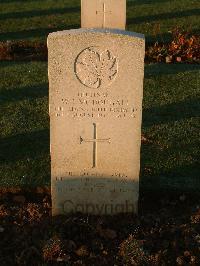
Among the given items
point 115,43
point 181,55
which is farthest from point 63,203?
point 181,55

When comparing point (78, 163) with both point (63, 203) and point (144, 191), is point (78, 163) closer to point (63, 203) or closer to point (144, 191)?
point (63, 203)

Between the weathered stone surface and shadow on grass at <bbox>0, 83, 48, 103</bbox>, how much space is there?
3.86 metres

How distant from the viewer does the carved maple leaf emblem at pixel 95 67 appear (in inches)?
185

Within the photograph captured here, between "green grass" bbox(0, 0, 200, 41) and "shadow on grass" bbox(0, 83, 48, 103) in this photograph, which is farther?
"green grass" bbox(0, 0, 200, 41)

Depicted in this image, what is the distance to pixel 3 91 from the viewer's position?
30.1ft

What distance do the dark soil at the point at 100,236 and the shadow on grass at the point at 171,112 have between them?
2.42m

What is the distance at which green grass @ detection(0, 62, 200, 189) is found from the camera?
6438mm

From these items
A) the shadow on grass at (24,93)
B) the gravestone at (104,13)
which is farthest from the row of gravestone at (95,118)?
the gravestone at (104,13)

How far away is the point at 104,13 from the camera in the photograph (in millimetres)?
10203

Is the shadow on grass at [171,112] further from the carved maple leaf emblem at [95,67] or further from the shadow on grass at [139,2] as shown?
the shadow on grass at [139,2]

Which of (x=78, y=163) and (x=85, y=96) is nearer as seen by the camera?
(x=85, y=96)

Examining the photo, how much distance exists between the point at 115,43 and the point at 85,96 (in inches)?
24.5

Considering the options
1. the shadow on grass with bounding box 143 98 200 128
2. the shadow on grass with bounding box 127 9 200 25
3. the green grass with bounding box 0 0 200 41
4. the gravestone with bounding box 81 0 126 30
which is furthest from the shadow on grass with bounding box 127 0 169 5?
the shadow on grass with bounding box 143 98 200 128

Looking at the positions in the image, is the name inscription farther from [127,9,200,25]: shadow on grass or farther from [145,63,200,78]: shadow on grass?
[127,9,200,25]: shadow on grass
